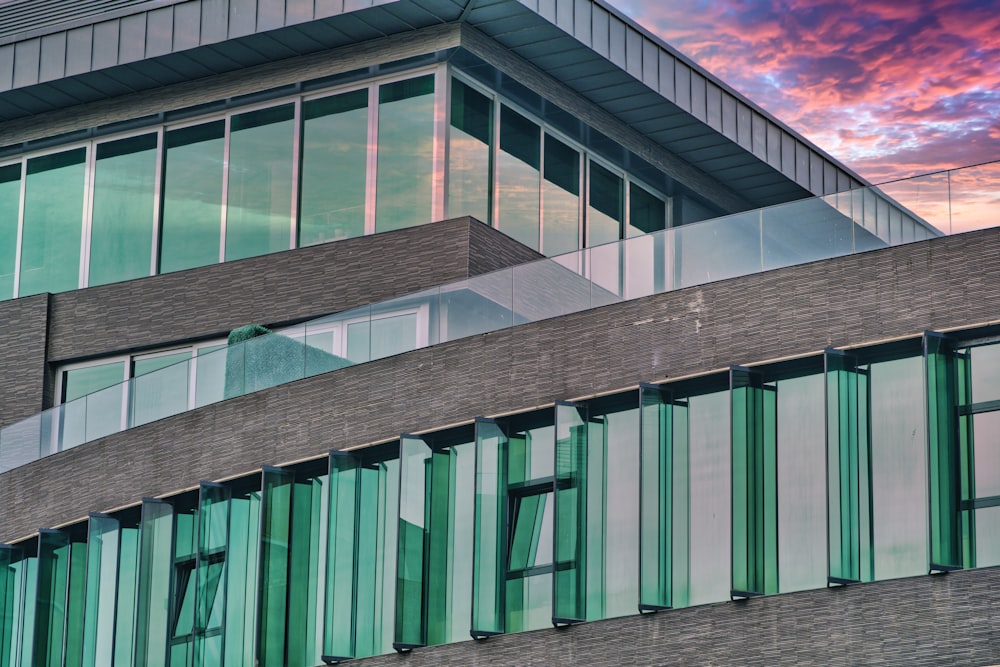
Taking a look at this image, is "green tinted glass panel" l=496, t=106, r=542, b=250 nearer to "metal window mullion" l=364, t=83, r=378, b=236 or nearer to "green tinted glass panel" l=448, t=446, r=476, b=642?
"metal window mullion" l=364, t=83, r=378, b=236

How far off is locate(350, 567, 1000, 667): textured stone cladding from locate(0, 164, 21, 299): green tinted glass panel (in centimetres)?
1600

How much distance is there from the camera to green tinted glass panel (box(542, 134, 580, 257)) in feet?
110

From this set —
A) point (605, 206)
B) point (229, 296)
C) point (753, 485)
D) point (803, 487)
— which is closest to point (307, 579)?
point (753, 485)

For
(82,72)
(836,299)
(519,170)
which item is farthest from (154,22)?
(836,299)

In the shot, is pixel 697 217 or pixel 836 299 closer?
pixel 836 299

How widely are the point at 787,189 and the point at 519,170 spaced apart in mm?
8416

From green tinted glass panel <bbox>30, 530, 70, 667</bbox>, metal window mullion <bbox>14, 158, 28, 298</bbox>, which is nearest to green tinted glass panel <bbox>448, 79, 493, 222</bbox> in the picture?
green tinted glass panel <bbox>30, 530, 70, 667</bbox>

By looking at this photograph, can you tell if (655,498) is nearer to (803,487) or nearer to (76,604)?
(803,487)

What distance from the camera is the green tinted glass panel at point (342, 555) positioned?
26.0 metres

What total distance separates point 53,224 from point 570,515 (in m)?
15.9

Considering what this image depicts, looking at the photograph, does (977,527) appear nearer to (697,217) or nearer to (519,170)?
(519,170)

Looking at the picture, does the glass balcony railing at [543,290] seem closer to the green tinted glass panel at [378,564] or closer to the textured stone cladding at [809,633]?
the green tinted glass panel at [378,564]

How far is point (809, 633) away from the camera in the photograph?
834 inches

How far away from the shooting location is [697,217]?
125 ft
